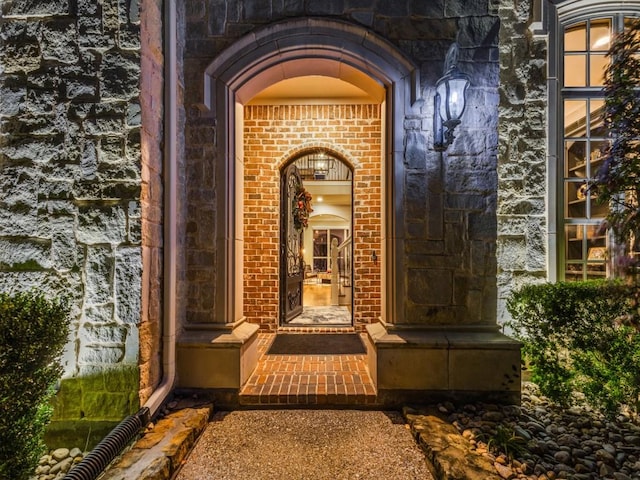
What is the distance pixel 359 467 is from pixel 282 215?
370 cm

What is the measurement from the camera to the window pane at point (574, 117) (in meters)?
3.71

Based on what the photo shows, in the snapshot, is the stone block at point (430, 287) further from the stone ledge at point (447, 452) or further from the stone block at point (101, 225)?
the stone block at point (101, 225)

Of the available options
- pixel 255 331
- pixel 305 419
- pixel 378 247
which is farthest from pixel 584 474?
pixel 378 247

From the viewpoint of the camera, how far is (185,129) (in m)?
2.99

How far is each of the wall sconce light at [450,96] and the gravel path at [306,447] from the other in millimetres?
2366

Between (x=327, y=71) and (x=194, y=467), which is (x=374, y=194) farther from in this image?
(x=194, y=467)

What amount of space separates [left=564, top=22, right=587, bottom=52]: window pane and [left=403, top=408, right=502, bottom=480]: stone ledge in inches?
164

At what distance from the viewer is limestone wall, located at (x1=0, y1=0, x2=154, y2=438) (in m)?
2.39

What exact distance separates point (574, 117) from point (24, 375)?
5.30m

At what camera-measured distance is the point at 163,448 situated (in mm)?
2104

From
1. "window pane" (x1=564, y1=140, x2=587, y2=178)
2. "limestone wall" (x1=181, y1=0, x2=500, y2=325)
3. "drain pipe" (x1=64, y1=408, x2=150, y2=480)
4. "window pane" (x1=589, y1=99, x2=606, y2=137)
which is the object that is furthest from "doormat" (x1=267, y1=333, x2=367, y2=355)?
"window pane" (x1=589, y1=99, x2=606, y2=137)

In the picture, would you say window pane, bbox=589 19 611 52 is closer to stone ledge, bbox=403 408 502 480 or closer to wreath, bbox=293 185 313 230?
stone ledge, bbox=403 408 502 480

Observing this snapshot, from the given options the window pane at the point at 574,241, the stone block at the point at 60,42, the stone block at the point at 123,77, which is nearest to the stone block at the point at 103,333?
the stone block at the point at 123,77

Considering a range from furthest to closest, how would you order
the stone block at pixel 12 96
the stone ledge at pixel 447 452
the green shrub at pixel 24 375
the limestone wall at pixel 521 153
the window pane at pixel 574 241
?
the window pane at pixel 574 241 → the limestone wall at pixel 521 153 → the stone block at pixel 12 96 → the stone ledge at pixel 447 452 → the green shrub at pixel 24 375
